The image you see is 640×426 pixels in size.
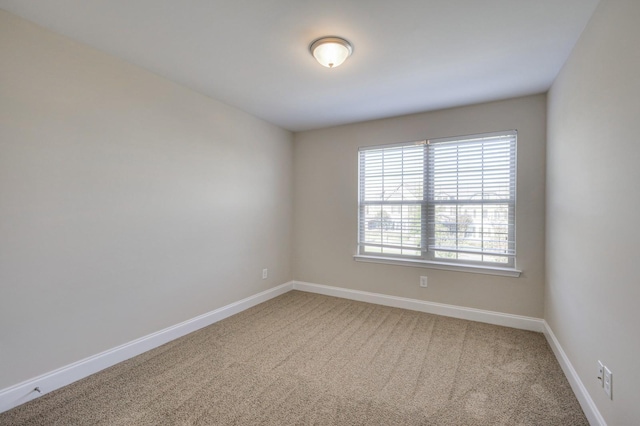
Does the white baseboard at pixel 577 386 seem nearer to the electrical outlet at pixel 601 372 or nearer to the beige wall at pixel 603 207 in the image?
the beige wall at pixel 603 207

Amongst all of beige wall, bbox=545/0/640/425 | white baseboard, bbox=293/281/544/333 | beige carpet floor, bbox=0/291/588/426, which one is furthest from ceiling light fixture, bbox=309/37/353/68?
white baseboard, bbox=293/281/544/333

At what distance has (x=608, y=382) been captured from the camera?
56.9 inches

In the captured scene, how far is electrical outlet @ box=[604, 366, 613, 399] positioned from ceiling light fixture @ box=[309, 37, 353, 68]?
8.07 feet

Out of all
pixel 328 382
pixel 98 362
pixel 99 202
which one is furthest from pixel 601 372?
pixel 99 202

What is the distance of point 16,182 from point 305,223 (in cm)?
306

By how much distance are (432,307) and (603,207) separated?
85.5 inches

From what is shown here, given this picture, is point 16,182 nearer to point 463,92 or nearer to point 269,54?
point 269,54

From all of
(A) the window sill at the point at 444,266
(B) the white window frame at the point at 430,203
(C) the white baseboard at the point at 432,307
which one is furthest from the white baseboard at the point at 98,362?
(B) the white window frame at the point at 430,203

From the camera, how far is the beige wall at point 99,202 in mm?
1782

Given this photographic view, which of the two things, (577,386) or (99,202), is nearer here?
(577,386)

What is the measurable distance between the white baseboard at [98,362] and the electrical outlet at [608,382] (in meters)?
3.14

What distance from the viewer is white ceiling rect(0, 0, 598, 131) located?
166 cm

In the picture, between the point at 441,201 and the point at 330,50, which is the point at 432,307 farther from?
the point at 330,50

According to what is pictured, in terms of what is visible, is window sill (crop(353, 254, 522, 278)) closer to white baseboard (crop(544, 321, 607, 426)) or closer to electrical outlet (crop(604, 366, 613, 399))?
white baseboard (crop(544, 321, 607, 426))
